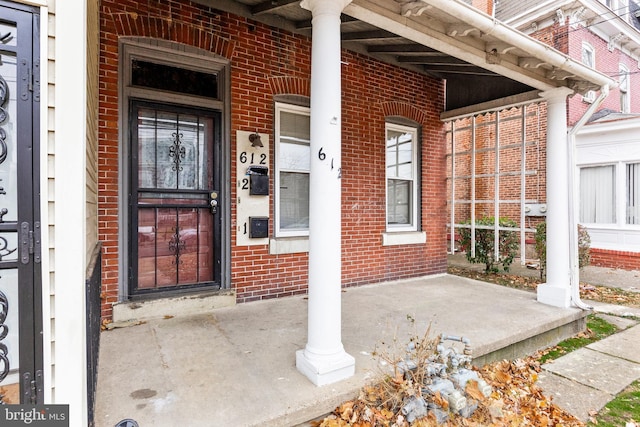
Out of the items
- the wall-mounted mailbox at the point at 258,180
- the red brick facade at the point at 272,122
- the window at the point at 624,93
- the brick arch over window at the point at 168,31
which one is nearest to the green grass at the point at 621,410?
the red brick facade at the point at 272,122

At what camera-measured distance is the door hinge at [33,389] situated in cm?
148

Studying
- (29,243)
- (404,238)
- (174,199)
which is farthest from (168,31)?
(404,238)

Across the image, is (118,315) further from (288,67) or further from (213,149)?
(288,67)

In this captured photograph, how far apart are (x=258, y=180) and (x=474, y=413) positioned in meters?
2.98

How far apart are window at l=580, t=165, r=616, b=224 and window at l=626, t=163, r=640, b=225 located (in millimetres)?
288

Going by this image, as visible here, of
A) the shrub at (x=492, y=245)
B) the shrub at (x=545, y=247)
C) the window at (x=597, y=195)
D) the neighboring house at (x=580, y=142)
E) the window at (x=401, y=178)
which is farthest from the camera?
the window at (x=597, y=195)

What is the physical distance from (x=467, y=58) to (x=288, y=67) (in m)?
2.07

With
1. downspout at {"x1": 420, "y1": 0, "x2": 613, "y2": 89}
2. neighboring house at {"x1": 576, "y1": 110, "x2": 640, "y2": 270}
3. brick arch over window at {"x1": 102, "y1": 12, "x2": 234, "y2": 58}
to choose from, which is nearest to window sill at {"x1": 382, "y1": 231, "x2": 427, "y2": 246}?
downspout at {"x1": 420, "y1": 0, "x2": 613, "y2": 89}

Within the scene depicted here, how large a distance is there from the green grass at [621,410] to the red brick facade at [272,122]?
2.89 metres

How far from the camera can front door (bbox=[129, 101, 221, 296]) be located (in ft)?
11.6

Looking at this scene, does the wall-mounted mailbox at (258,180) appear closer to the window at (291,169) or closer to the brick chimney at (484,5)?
the window at (291,169)

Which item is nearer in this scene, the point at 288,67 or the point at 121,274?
the point at 121,274

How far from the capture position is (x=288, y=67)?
4344mm

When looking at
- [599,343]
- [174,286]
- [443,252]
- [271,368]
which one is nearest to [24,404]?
[271,368]
